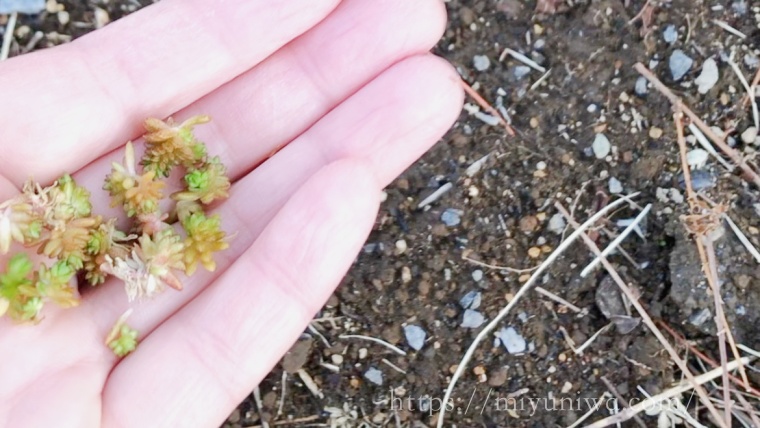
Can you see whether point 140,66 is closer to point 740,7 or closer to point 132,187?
point 132,187

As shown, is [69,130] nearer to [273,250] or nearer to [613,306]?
[273,250]

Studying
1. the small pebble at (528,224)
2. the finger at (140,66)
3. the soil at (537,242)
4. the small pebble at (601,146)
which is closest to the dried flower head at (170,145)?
the finger at (140,66)

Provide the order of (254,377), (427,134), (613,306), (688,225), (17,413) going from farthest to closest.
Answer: (613,306)
(688,225)
(427,134)
(254,377)
(17,413)

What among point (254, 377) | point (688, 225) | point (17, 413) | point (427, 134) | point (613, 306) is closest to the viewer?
point (17, 413)

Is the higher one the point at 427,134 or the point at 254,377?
the point at 427,134

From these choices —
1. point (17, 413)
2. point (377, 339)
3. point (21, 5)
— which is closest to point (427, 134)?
point (377, 339)

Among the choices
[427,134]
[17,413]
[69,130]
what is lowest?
[17,413]

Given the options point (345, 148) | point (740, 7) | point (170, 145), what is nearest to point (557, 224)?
point (345, 148)

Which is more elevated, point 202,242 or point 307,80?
point 307,80
